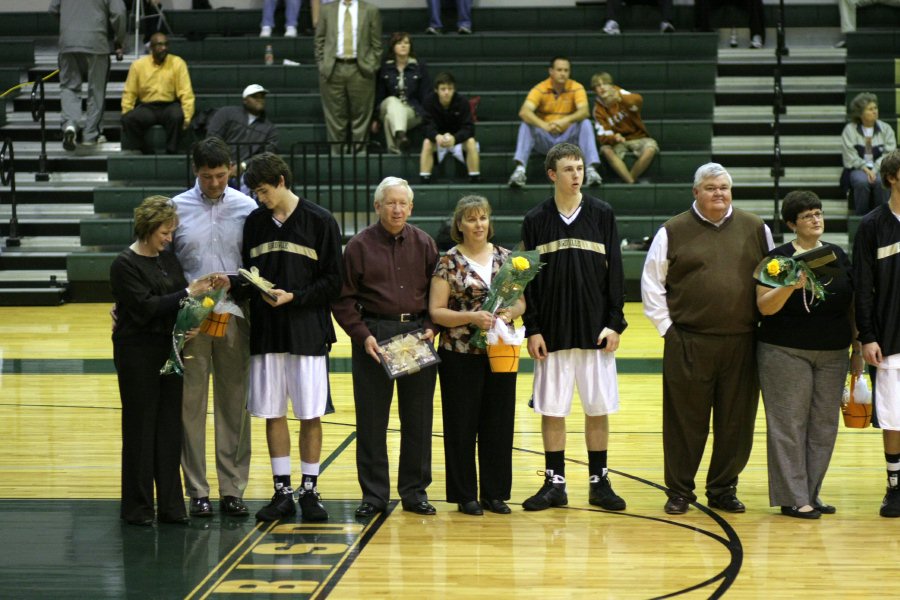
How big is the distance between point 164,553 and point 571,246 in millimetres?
2188

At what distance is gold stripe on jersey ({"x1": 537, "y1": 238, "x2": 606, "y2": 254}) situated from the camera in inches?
228

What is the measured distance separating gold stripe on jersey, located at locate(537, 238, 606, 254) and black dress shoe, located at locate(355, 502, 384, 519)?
1.36 meters

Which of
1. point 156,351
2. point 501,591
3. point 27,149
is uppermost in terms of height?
point 27,149

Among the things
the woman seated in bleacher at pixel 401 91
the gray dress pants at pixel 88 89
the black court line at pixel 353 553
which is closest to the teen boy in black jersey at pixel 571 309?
the black court line at pixel 353 553

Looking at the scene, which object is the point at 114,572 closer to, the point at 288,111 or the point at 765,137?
the point at 288,111

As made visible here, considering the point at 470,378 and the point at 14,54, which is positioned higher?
the point at 14,54

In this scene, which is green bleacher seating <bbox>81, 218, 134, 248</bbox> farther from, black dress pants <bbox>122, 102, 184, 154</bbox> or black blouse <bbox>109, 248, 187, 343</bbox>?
black blouse <bbox>109, 248, 187, 343</bbox>

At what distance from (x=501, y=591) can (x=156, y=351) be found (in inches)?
73.8

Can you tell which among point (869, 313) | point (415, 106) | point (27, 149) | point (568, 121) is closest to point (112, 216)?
point (27, 149)

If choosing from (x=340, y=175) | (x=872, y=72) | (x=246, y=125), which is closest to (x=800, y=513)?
(x=340, y=175)

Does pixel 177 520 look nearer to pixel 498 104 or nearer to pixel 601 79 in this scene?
pixel 601 79

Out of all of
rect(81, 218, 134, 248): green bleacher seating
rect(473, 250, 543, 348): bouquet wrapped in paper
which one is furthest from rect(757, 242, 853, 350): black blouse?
rect(81, 218, 134, 248): green bleacher seating

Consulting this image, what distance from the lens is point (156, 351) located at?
18.2ft

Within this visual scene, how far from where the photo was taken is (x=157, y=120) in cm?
1350
